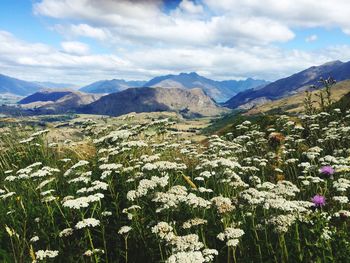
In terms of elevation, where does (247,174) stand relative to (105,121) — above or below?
below

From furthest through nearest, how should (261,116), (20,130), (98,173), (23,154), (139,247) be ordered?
(261,116) < (20,130) < (23,154) < (98,173) < (139,247)

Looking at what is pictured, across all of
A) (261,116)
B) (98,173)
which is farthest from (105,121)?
(261,116)

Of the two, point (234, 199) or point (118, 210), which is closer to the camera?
point (234, 199)

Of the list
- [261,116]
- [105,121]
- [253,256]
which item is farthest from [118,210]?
[261,116]

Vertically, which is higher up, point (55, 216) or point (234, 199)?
point (234, 199)

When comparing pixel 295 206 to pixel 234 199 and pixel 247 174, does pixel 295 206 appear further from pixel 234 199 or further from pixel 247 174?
pixel 247 174

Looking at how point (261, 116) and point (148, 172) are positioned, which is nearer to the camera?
point (148, 172)

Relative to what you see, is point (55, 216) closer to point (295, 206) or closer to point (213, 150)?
point (295, 206)

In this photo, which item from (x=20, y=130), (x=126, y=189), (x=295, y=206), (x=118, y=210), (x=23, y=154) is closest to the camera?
(x=295, y=206)

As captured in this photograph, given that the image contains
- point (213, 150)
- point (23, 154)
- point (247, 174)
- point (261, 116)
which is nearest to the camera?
A: point (247, 174)
